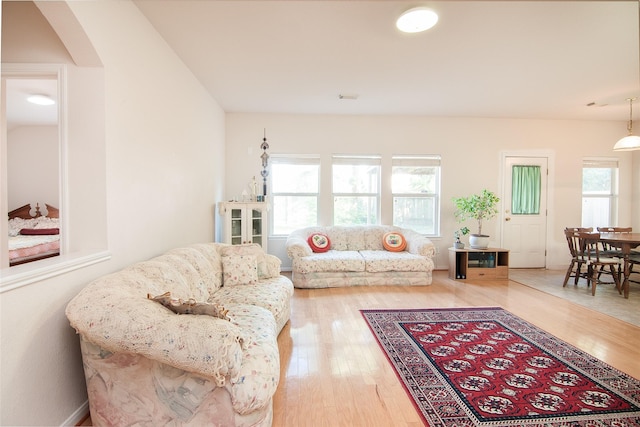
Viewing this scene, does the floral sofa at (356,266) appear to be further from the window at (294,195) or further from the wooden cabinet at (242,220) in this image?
the window at (294,195)

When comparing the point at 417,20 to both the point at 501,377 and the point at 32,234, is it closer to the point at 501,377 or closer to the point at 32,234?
the point at 501,377

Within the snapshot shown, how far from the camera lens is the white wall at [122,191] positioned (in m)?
1.37

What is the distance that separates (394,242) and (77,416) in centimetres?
412

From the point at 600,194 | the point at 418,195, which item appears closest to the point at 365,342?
the point at 418,195

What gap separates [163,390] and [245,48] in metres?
2.86

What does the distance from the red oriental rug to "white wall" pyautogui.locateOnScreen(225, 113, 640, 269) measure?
2.74 m

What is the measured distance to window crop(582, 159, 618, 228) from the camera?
5566 millimetres

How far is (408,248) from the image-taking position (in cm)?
483

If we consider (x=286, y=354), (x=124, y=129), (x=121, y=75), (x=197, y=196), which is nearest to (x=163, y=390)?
(x=286, y=354)

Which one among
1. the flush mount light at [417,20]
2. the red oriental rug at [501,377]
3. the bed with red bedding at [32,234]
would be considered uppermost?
the flush mount light at [417,20]

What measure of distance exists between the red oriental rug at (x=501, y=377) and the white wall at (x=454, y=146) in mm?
A: 2744

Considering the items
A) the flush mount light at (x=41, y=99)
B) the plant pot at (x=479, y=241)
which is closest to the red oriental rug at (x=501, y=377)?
the plant pot at (x=479, y=241)

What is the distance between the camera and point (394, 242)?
4832 millimetres

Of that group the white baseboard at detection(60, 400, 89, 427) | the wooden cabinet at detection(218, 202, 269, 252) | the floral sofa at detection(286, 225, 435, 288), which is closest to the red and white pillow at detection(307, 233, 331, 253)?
the floral sofa at detection(286, 225, 435, 288)
